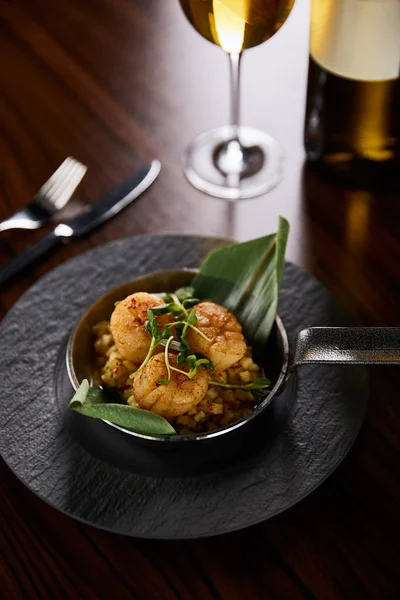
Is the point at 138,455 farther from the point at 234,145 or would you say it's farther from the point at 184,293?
the point at 234,145

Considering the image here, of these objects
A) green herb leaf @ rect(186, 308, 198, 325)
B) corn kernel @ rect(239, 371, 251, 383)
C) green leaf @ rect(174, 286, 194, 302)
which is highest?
green herb leaf @ rect(186, 308, 198, 325)

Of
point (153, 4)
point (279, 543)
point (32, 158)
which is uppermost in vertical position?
point (153, 4)

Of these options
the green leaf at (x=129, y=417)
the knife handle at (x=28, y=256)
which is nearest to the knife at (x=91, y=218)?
the knife handle at (x=28, y=256)

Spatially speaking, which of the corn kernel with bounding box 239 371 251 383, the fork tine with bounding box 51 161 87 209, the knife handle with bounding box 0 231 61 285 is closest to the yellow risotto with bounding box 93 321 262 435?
the corn kernel with bounding box 239 371 251 383

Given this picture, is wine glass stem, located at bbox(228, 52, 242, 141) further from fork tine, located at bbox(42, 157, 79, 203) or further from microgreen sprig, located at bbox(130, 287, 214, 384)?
microgreen sprig, located at bbox(130, 287, 214, 384)

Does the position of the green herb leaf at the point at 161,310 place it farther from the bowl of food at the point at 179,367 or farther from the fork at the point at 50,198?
the fork at the point at 50,198

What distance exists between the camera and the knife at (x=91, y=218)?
1101mm

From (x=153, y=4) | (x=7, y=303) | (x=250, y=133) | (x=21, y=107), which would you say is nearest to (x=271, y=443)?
(x=7, y=303)

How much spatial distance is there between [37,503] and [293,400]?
0.30 meters

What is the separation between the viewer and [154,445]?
31.0 inches

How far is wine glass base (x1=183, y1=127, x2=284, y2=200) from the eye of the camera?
1.23 meters

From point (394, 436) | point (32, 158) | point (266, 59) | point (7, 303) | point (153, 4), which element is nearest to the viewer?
point (394, 436)

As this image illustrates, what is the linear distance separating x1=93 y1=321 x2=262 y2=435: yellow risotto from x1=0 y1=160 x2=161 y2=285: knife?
0.86 feet

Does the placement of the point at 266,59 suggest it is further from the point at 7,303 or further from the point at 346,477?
the point at 346,477
